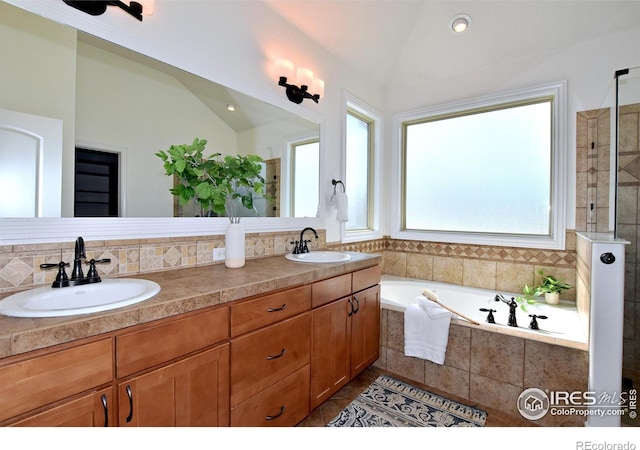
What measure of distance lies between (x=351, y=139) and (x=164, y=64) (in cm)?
194

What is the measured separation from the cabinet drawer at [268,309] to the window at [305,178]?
0.91 m

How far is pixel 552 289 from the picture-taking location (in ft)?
7.80

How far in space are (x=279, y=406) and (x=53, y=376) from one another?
99 centimetres

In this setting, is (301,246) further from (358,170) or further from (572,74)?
(572,74)

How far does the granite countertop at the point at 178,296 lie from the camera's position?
772mm

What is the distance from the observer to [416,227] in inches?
130

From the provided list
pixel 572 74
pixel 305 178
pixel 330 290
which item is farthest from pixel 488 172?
pixel 330 290

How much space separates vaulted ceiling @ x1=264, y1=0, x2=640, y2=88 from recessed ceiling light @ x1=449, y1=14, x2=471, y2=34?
0.11ft

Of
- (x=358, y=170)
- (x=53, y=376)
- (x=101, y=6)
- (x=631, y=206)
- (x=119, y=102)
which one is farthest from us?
(x=358, y=170)

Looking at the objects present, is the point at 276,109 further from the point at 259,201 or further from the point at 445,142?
the point at 445,142

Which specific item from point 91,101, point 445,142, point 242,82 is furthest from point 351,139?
point 91,101

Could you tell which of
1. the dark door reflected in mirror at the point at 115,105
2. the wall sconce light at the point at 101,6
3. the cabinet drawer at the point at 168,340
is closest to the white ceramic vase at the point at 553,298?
the cabinet drawer at the point at 168,340

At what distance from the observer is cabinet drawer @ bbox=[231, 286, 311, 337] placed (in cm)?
125
